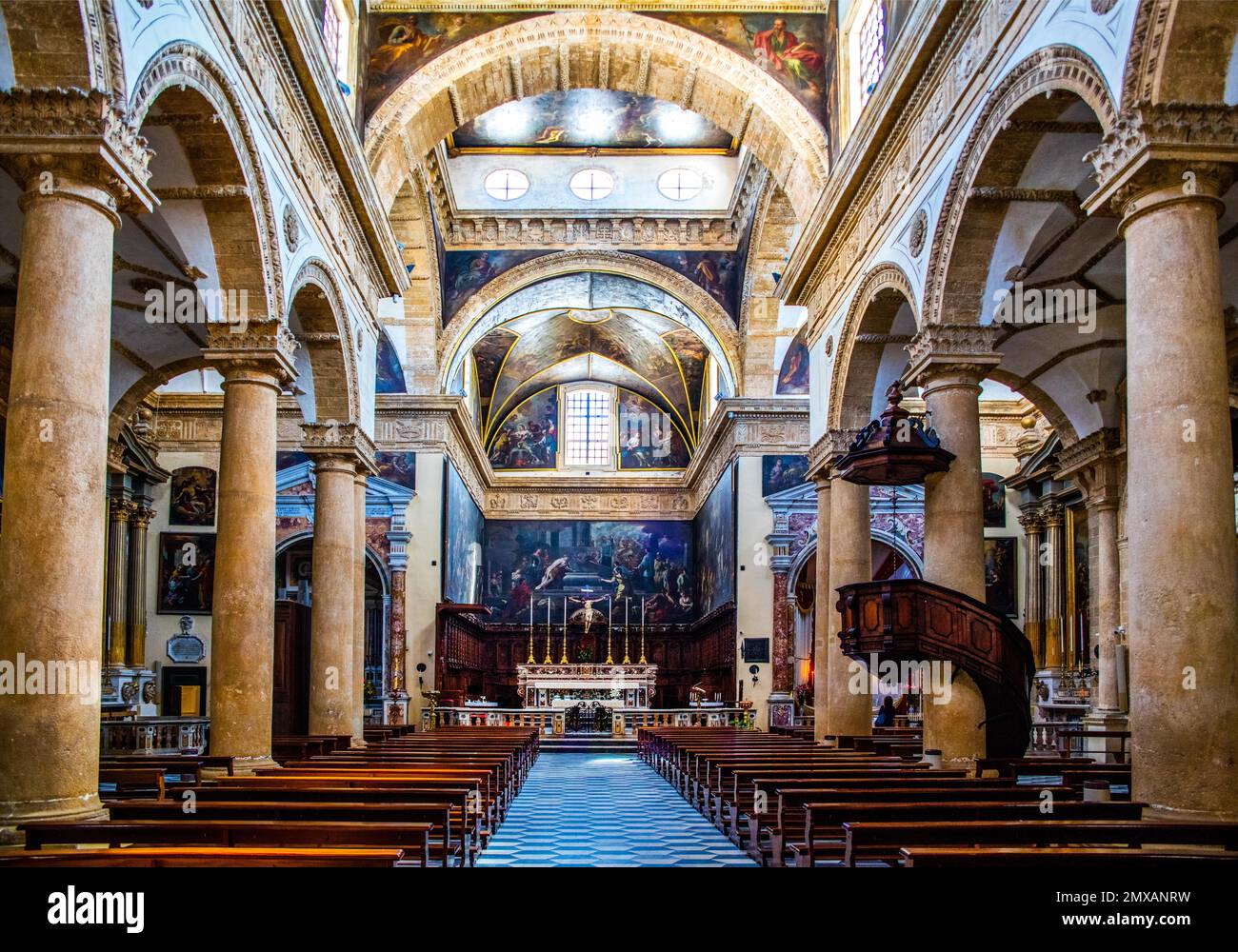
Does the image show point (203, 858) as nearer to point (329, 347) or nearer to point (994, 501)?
point (329, 347)

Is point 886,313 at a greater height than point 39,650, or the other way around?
point 886,313

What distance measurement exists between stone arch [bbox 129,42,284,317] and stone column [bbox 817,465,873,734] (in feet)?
30.3

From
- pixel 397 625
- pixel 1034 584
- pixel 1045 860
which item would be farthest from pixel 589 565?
pixel 1045 860

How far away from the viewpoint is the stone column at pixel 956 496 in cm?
1385

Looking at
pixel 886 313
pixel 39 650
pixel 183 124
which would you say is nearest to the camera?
pixel 39 650

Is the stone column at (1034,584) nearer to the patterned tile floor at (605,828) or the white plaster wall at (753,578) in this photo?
the white plaster wall at (753,578)

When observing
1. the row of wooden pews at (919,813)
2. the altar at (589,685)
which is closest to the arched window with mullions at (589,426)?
the altar at (589,685)

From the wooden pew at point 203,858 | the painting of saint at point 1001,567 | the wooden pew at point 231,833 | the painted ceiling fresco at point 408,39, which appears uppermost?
the painted ceiling fresco at point 408,39

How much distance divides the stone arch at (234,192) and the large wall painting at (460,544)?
18.1 meters

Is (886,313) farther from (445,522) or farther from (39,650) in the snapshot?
(445,522)

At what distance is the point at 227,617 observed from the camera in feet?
44.6
